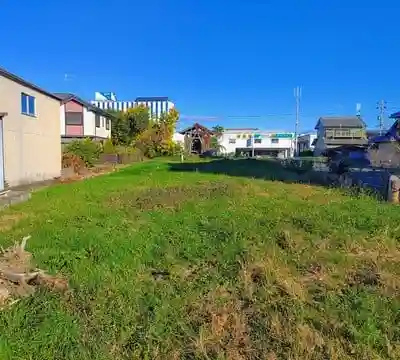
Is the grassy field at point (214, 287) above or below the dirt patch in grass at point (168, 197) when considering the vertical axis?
below

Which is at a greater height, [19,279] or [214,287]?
[19,279]

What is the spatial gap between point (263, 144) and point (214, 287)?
6815cm

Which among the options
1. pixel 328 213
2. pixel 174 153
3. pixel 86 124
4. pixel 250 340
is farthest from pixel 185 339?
pixel 174 153

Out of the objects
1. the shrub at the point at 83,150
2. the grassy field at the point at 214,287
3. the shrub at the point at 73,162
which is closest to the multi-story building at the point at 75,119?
the shrub at the point at 83,150

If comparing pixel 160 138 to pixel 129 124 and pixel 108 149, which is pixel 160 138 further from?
pixel 108 149

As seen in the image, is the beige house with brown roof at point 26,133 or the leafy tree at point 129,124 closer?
the beige house with brown roof at point 26,133

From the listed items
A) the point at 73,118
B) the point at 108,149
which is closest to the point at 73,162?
the point at 108,149

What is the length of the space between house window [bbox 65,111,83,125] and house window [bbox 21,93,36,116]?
1791cm

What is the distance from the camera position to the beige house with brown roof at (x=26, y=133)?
523 inches

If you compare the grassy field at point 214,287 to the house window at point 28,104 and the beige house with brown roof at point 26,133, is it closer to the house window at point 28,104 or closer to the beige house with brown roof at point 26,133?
the beige house with brown roof at point 26,133

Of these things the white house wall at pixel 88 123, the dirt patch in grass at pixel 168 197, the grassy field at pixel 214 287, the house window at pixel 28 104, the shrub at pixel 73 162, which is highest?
the white house wall at pixel 88 123

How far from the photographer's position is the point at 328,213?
22.8ft

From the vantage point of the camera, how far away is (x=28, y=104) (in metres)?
15.5

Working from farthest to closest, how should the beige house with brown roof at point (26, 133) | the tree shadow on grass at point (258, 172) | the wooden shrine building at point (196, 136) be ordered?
the wooden shrine building at point (196, 136)
the tree shadow on grass at point (258, 172)
the beige house with brown roof at point (26, 133)
